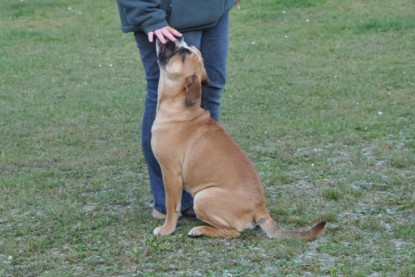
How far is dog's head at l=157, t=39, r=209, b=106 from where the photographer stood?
537 centimetres

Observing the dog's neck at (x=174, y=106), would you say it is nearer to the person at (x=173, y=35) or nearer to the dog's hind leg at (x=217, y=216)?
the person at (x=173, y=35)

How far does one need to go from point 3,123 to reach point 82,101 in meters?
1.08

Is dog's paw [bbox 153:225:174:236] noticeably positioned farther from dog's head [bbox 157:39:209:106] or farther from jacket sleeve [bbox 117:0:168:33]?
jacket sleeve [bbox 117:0:168:33]

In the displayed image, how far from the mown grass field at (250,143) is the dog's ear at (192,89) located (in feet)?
2.56

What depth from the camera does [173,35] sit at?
17.5 feet

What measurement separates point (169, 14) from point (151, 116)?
67cm

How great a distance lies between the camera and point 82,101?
9656 millimetres

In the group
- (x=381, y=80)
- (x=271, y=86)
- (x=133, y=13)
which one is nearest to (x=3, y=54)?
(x=271, y=86)

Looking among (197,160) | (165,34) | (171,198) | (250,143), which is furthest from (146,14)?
(250,143)

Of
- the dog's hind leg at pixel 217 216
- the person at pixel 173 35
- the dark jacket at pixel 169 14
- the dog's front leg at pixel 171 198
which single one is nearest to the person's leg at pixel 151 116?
the person at pixel 173 35

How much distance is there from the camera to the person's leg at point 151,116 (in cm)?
561

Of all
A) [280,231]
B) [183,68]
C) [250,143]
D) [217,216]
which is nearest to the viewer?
Result: [280,231]

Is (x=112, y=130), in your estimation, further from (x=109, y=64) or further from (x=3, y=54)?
(x=3, y=54)

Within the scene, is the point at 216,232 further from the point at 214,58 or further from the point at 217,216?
the point at 214,58
